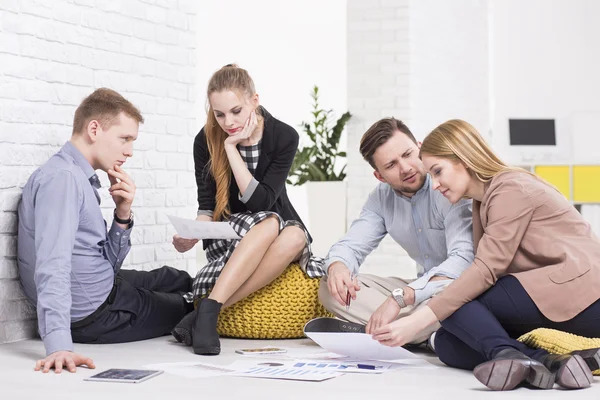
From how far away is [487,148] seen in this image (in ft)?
9.11

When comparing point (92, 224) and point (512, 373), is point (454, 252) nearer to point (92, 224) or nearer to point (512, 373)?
point (512, 373)

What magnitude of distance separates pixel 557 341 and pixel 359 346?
0.58 m

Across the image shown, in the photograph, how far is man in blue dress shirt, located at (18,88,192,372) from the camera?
10.1 ft

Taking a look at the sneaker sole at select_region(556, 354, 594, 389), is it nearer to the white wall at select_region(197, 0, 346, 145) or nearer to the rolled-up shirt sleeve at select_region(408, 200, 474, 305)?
the rolled-up shirt sleeve at select_region(408, 200, 474, 305)

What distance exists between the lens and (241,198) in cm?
354

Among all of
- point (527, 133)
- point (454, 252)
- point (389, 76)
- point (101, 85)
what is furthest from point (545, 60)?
point (454, 252)

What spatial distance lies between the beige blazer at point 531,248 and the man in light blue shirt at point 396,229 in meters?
0.33

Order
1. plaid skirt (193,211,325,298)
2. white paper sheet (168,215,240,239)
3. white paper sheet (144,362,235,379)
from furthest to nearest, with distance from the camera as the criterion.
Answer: plaid skirt (193,211,325,298) < white paper sheet (168,215,240,239) < white paper sheet (144,362,235,379)

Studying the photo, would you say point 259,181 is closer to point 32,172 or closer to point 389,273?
point 32,172

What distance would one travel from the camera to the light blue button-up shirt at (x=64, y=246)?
2.84 m

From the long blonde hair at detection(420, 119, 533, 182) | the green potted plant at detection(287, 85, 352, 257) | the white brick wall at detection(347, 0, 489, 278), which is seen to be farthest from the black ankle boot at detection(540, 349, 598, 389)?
the green potted plant at detection(287, 85, 352, 257)

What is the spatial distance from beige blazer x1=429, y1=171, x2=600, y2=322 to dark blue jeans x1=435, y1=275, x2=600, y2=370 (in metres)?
0.02

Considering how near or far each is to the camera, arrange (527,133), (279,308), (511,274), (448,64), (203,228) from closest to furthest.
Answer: (511,274), (203,228), (279,308), (448,64), (527,133)

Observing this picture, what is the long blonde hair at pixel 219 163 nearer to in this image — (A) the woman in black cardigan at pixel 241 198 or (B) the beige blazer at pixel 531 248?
(A) the woman in black cardigan at pixel 241 198
